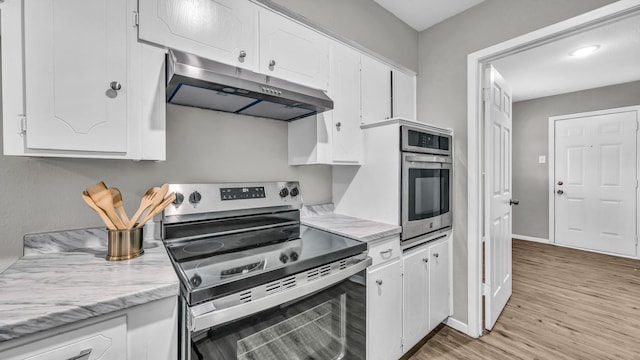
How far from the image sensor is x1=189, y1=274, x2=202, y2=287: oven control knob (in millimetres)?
874

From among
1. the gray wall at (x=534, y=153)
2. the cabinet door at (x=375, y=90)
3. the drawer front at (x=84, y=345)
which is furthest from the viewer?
the gray wall at (x=534, y=153)

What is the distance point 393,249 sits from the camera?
165 centimetres

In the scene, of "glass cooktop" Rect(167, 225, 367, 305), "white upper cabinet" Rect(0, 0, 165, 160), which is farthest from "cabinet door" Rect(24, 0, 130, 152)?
"glass cooktop" Rect(167, 225, 367, 305)

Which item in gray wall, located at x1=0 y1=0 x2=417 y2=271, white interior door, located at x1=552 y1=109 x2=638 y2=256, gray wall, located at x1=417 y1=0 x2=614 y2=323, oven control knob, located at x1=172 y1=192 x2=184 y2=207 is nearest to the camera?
gray wall, located at x1=0 y1=0 x2=417 y2=271

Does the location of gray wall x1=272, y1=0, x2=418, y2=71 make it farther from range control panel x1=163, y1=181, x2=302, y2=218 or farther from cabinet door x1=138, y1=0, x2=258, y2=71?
range control panel x1=163, y1=181, x2=302, y2=218

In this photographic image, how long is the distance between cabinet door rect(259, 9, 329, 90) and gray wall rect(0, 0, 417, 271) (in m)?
0.16

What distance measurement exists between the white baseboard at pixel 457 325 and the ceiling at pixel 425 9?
2.53 m

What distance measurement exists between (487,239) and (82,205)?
8.38 ft

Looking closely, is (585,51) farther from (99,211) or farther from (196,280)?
(99,211)

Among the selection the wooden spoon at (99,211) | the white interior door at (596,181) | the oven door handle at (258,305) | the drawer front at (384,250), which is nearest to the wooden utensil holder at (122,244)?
the wooden spoon at (99,211)

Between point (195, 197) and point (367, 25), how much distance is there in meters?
1.79

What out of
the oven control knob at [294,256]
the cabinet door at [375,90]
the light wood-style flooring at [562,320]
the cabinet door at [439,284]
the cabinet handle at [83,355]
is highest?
the cabinet door at [375,90]

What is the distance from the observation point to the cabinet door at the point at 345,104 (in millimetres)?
1793

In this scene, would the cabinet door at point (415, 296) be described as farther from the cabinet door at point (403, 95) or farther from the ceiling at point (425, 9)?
the ceiling at point (425, 9)
